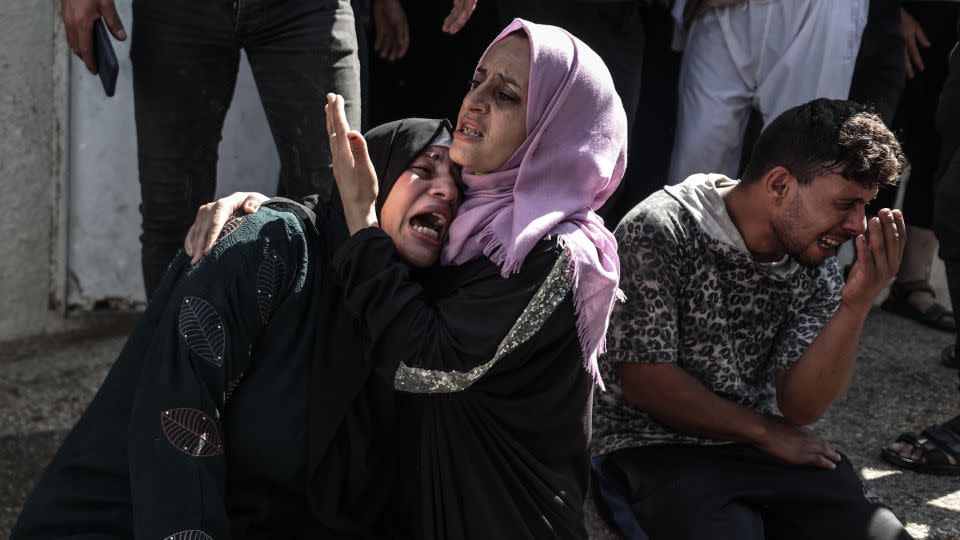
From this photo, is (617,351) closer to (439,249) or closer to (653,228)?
(653,228)

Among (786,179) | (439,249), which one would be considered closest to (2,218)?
(439,249)

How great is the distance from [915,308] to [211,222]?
360cm

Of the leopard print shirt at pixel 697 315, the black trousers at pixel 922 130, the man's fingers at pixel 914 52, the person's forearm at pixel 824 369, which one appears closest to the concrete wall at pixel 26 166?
the leopard print shirt at pixel 697 315

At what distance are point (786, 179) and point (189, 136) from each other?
5.24 feet

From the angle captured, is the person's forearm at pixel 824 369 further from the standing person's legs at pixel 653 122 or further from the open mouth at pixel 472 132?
the standing person's legs at pixel 653 122

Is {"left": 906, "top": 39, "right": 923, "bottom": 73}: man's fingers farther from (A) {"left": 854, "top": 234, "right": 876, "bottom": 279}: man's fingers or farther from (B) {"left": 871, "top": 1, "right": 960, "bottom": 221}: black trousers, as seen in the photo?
(A) {"left": 854, "top": 234, "right": 876, "bottom": 279}: man's fingers

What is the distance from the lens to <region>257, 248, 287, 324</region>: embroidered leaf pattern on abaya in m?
2.06

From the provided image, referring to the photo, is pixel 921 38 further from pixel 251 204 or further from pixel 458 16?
pixel 251 204

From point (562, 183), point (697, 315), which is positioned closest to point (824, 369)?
point (697, 315)

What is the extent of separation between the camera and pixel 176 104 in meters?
2.93

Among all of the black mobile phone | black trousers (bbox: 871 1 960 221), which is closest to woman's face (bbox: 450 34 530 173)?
the black mobile phone

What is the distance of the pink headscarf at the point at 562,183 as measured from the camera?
2117 millimetres

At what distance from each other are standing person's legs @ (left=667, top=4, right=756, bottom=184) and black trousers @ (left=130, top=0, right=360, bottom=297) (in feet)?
4.17

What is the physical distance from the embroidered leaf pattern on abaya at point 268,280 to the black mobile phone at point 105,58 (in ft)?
3.12
